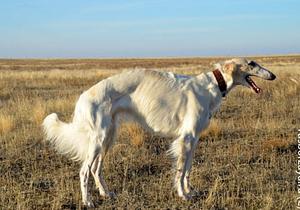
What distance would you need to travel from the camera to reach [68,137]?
532 centimetres

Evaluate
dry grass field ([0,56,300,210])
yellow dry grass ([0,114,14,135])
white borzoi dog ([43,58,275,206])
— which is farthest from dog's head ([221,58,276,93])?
yellow dry grass ([0,114,14,135])

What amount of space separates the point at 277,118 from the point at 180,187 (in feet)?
18.1

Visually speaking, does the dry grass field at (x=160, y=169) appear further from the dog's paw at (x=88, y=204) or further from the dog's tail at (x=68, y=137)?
the dog's tail at (x=68, y=137)

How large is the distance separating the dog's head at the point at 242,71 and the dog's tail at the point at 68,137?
198 centimetres

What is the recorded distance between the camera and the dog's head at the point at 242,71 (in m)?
5.59

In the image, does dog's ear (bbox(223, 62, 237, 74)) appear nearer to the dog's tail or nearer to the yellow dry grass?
the dog's tail

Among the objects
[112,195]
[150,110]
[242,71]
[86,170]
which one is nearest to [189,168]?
[150,110]

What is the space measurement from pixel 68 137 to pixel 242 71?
2.36m

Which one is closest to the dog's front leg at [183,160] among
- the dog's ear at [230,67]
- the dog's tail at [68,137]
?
the dog's ear at [230,67]

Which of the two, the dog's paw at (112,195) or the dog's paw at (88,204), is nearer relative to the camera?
the dog's paw at (88,204)

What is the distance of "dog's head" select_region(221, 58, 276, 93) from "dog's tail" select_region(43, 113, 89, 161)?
1.98 metres

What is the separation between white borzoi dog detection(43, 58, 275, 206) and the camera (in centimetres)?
512

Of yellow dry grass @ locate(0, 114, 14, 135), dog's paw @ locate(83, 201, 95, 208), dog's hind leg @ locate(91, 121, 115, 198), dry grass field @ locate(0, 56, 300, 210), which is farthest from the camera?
yellow dry grass @ locate(0, 114, 14, 135)

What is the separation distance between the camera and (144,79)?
212 inches
